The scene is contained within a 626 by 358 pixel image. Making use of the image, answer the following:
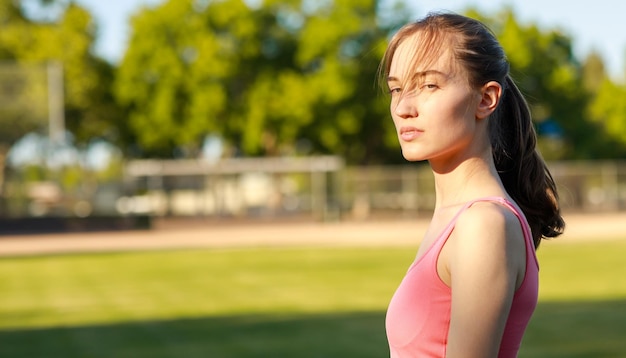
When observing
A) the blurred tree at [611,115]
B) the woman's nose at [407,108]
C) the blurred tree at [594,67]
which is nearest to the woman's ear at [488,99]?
the woman's nose at [407,108]

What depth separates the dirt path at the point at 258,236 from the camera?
33781 mm

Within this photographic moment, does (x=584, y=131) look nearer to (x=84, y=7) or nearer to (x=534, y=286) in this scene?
(x=84, y=7)

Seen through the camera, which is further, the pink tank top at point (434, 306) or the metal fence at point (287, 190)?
the metal fence at point (287, 190)

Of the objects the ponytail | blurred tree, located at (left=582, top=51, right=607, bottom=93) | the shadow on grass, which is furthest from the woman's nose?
blurred tree, located at (left=582, top=51, right=607, bottom=93)

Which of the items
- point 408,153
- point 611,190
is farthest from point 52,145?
point 408,153

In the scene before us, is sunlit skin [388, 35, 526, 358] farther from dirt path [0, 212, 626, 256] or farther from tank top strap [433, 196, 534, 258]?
dirt path [0, 212, 626, 256]

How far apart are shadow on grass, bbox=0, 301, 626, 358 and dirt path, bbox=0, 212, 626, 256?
60.9 feet

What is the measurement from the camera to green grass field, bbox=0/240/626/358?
11.2m

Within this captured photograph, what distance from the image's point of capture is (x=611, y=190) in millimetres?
60812

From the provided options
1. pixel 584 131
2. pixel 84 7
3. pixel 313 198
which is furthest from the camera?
pixel 584 131

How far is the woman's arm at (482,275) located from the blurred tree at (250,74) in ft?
190

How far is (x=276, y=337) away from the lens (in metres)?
11.8

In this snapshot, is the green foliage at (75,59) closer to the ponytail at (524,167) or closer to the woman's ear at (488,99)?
the ponytail at (524,167)

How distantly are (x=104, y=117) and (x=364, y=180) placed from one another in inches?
648
